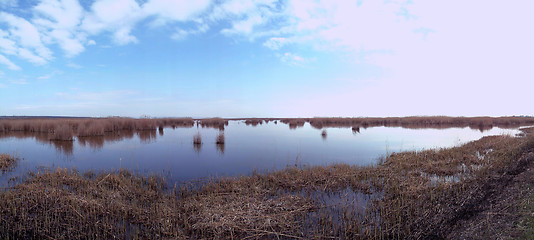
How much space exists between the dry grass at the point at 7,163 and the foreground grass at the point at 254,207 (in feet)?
10.9

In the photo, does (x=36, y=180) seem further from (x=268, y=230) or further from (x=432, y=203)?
(x=432, y=203)

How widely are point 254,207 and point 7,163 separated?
11318 millimetres

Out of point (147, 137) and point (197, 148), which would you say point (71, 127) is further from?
point (197, 148)

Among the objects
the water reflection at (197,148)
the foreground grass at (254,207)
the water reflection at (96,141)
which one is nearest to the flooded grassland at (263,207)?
the foreground grass at (254,207)

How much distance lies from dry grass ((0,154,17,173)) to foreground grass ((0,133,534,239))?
10.9 ft

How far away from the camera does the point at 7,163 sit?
9.20m

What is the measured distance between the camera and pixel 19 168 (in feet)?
29.0

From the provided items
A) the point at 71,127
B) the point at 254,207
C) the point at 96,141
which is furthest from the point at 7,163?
the point at 71,127

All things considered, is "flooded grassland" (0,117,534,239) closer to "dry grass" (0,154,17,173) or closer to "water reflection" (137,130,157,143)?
"dry grass" (0,154,17,173)

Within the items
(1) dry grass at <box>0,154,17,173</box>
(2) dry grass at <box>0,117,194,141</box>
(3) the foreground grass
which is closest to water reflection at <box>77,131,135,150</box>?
(2) dry grass at <box>0,117,194,141</box>

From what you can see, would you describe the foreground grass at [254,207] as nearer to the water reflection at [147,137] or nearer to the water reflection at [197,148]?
the water reflection at [197,148]

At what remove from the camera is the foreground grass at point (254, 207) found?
410 cm

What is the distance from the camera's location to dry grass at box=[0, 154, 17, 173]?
28.4 ft

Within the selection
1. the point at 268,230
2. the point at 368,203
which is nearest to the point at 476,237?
the point at 368,203
